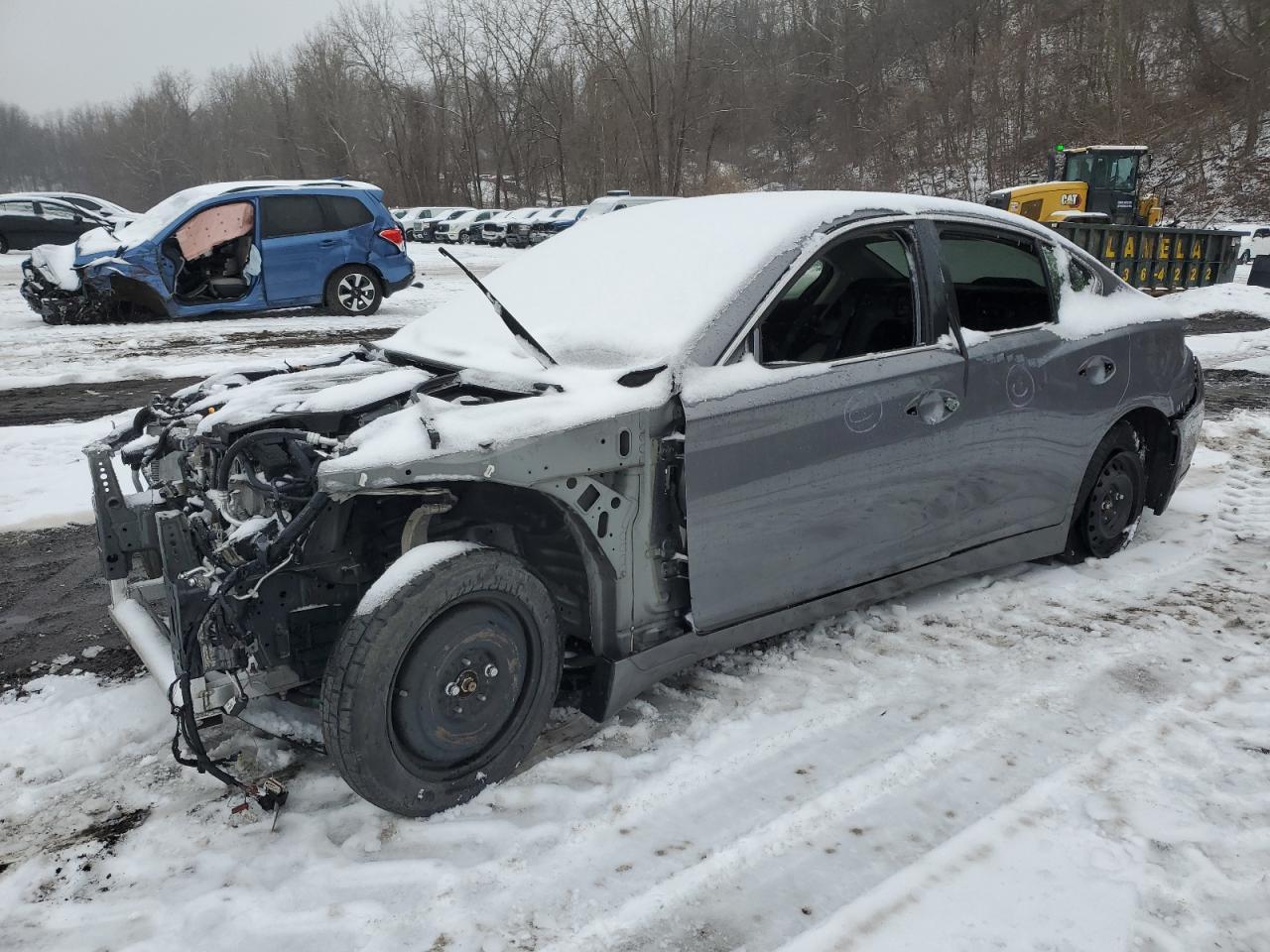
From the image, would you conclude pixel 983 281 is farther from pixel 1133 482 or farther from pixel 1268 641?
pixel 1268 641

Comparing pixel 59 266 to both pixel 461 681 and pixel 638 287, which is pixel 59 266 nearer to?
pixel 638 287

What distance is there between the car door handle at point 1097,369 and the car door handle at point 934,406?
92 centimetres

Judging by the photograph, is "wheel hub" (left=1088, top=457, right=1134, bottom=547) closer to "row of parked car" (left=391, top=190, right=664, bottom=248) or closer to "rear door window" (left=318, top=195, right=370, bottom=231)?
"rear door window" (left=318, top=195, right=370, bottom=231)

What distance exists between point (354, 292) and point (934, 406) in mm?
11344

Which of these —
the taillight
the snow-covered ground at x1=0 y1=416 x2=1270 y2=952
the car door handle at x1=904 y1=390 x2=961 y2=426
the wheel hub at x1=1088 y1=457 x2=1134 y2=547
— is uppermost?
the taillight

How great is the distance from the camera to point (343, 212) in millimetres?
12820

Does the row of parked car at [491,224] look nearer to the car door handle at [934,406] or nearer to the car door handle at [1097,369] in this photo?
the car door handle at [1097,369]

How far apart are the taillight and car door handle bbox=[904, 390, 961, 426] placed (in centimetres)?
1122

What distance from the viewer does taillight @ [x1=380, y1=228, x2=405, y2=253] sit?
1333 cm

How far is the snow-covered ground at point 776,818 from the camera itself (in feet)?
7.43

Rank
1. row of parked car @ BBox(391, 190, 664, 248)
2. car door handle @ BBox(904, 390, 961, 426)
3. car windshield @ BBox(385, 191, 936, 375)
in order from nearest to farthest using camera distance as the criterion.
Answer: car windshield @ BBox(385, 191, 936, 375) < car door handle @ BBox(904, 390, 961, 426) < row of parked car @ BBox(391, 190, 664, 248)

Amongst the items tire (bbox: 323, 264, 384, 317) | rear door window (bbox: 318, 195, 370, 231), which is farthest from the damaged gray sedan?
tire (bbox: 323, 264, 384, 317)

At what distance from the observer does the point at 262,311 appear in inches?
531

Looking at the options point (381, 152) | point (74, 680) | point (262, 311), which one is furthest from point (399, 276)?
point (381, 152)
